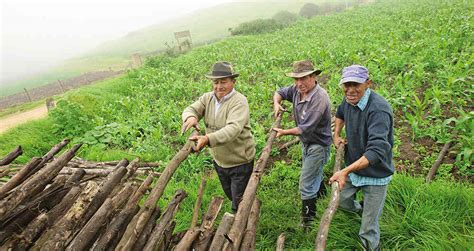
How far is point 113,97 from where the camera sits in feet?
38.3

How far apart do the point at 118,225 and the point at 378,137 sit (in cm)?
240

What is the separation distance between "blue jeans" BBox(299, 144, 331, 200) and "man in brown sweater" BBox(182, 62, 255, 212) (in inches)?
28.3

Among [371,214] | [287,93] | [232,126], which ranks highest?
[232,126]

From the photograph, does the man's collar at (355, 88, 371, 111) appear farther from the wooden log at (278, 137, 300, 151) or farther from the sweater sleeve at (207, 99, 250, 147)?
the wooden log at (278, 137, 300, 151)

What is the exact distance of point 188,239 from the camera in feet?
8.04

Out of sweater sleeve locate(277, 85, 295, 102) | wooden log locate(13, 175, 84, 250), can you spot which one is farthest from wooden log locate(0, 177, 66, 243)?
sweater sleeve locate(277, 85, 295, 102)

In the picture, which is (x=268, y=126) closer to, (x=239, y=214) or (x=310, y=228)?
(x=310, y=228)

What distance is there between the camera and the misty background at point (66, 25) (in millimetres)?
95875

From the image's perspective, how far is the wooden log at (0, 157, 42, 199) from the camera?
9.24ft

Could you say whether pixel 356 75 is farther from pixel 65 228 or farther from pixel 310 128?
pixel 65 228

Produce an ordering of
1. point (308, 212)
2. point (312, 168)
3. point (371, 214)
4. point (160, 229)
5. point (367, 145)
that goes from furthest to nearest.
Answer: point (308, 212) < point (312, 168) < point (371, 214) < point (367, 145) < point (160, 229)

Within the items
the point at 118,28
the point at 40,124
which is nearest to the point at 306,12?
the point at 40,124

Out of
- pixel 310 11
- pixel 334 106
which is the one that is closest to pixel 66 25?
pixel 310 11

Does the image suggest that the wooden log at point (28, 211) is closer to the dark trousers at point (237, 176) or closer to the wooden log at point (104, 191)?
the wooden log at point (104, 191)
